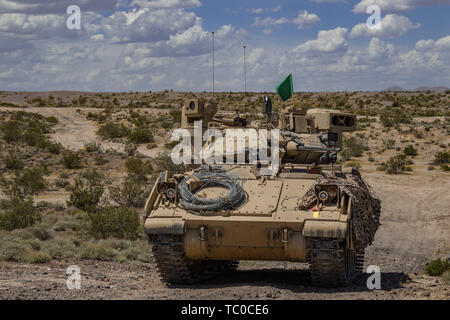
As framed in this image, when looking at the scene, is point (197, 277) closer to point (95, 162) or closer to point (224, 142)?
point (224, 142)

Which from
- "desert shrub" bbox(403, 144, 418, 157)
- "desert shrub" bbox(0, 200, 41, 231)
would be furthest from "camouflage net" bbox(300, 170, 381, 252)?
"desert shrub" bbox(403, 144, 418, 157)

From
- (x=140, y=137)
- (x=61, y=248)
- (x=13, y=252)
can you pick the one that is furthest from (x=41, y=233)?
(x=140, y=137)

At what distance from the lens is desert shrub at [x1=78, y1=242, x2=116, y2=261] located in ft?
46.9

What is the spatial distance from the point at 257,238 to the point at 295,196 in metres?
1.01

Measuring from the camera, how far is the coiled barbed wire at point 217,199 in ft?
35.7

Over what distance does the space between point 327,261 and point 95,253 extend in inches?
233

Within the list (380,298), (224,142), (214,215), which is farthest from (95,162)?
(380,298)

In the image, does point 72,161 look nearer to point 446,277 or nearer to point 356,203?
point 356,203

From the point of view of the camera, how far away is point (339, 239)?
400 inches

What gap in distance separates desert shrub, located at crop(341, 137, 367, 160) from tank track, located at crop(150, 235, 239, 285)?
23153 millimetres

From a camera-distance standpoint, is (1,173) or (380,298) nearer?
(380,298)

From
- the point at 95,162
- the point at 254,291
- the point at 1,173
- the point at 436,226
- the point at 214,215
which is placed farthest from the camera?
the point at 95,162

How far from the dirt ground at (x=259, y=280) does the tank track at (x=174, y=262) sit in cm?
20

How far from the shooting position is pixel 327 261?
10.3m
